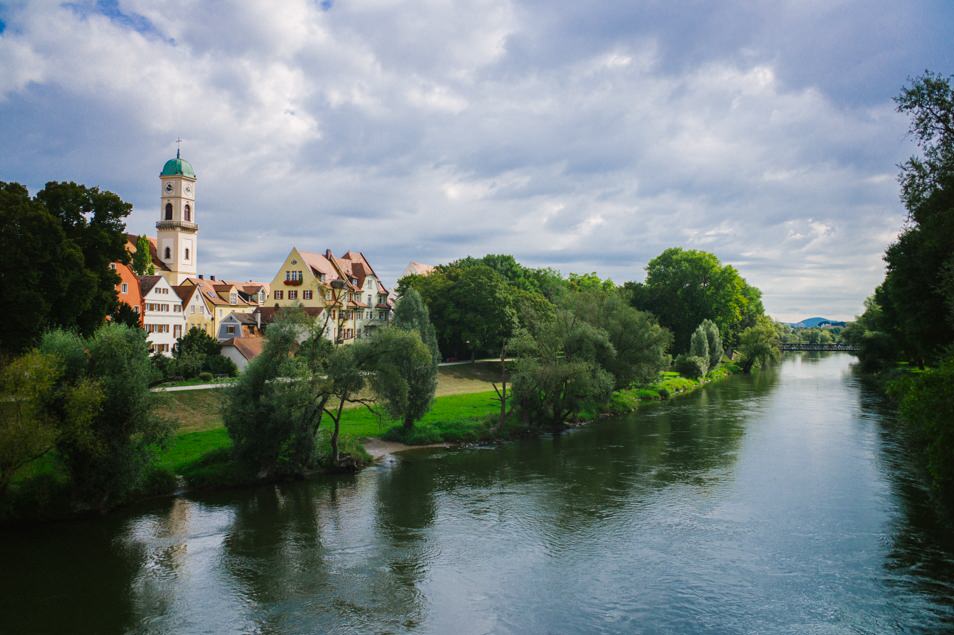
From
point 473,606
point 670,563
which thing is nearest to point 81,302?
point 473,606

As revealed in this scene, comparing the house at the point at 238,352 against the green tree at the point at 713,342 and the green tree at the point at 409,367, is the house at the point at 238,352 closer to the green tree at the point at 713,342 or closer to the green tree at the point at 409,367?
the green tree at the point at 409,367

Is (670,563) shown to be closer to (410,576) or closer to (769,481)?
(410,576)

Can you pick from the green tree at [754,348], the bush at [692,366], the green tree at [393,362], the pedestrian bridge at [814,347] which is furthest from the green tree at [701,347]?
the pedestrian bridge at [814,347]

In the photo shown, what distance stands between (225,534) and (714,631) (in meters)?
15.1

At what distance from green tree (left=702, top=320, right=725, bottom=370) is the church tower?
62832 mm

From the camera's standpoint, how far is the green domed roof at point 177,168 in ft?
272

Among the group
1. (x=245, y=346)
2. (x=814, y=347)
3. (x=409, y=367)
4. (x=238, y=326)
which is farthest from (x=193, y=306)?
(x=814, y=347)

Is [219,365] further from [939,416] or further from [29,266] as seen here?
[939,416]

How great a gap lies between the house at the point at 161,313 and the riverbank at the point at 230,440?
19.4 m

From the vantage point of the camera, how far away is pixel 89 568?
19.0 meters

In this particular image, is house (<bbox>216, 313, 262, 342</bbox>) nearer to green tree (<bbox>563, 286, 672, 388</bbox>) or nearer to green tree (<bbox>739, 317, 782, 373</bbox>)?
green tree (<bbox>563, 286, 672, 388</bbox>)

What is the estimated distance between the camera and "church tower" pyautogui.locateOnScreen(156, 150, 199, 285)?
3187 inches

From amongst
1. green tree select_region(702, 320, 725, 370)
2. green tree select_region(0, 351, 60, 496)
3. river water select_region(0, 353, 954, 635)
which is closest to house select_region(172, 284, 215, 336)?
river water select_region(0, 353, 954, 635)

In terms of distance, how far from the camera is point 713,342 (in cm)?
7944
